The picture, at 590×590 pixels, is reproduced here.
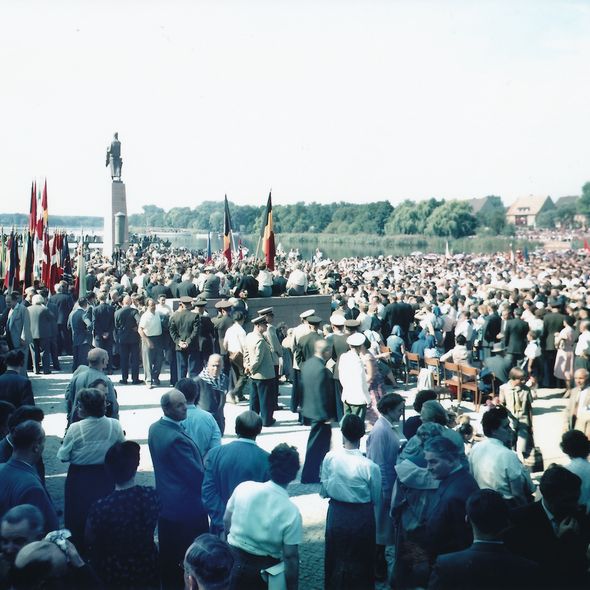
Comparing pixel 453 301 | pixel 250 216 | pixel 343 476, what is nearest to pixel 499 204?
pixel 250 216

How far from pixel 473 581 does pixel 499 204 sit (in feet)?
645

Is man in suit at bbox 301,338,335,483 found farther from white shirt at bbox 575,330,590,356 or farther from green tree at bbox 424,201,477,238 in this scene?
green tree at bbox 424,201,477,238

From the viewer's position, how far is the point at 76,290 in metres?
16.8

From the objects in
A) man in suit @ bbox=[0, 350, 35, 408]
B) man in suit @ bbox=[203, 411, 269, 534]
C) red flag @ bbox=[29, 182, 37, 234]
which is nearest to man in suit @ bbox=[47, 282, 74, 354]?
red flag @ bbox=[29, 182, 37, 234]

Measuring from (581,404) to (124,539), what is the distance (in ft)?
16.8

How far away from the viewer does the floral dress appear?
365 cm

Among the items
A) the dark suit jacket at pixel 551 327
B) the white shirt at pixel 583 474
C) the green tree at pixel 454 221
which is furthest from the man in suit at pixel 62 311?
the green tree at pixel 454 221

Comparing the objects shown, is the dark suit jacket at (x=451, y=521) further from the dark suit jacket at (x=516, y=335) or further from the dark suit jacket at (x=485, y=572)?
the dark suit jacket at (x=516, y=335)

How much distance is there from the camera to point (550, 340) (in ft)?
41.4

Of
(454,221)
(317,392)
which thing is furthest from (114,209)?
(454,221)

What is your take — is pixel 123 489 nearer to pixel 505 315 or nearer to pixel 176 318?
pixel 176 318

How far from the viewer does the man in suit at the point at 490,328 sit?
44.6 feet

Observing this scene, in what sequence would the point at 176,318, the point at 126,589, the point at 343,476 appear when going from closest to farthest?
the point at 126,589, the point at 343,476, the point at 176,318

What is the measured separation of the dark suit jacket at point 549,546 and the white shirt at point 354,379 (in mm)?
3366
